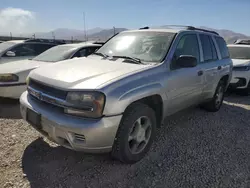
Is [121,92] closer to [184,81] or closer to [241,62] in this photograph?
[184,81]

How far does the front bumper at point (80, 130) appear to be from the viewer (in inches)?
94.3

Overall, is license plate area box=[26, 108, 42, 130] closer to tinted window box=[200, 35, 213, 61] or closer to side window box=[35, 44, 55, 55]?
tinted window box=[200, 35, 213, 61]

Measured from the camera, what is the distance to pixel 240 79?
6.95 metres

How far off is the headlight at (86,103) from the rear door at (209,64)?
2.44 m

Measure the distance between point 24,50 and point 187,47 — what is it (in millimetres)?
5238

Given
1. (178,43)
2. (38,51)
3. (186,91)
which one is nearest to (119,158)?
(186,91)

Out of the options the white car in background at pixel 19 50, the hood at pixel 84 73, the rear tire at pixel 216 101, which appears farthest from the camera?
the white car in background at pixel 19 50

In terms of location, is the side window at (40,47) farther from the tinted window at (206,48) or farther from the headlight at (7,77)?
the tinted window at (206,48)

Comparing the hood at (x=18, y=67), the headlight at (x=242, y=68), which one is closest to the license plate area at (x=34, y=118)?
the hood at (x=18, y=67)

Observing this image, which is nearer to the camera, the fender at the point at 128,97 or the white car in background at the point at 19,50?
the fender at the point at 128,97

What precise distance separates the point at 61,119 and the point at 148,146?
1.29m

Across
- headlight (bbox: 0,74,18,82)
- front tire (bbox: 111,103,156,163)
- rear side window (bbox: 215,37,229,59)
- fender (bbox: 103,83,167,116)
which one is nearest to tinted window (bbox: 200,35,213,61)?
rear side window (bbox: 215,37,229,59)

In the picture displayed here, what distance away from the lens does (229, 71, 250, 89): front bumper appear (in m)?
6.88

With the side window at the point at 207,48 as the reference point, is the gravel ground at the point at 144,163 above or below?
below
